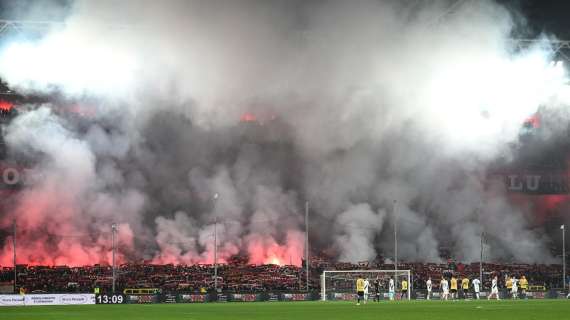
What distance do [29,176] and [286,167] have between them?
22.6m

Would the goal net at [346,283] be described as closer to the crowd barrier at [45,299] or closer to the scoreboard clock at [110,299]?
the scoreboard clock at [110,299]

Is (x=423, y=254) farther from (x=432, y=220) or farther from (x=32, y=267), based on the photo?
(x=32, y=267)

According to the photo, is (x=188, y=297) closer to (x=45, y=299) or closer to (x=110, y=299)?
(x=110, y=299)

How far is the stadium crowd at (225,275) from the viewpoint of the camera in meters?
63.0

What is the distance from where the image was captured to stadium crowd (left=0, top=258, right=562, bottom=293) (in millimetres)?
63031

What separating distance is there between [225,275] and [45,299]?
22128 mm

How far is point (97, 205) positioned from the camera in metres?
71.9

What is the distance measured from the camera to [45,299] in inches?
1864

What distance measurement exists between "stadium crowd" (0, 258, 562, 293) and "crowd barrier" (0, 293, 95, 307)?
452 inches

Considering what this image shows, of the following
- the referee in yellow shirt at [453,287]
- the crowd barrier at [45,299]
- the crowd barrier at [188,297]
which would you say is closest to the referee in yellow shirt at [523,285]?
the crowd barrier at [188,297]

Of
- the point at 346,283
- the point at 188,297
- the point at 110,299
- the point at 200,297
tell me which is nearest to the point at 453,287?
the point at 346,283

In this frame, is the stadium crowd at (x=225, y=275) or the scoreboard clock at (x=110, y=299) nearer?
the scoreboard clock at (x=110, y=299)

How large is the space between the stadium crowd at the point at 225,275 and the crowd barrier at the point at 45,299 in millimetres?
11483

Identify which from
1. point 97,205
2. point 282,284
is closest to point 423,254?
point 282,284
